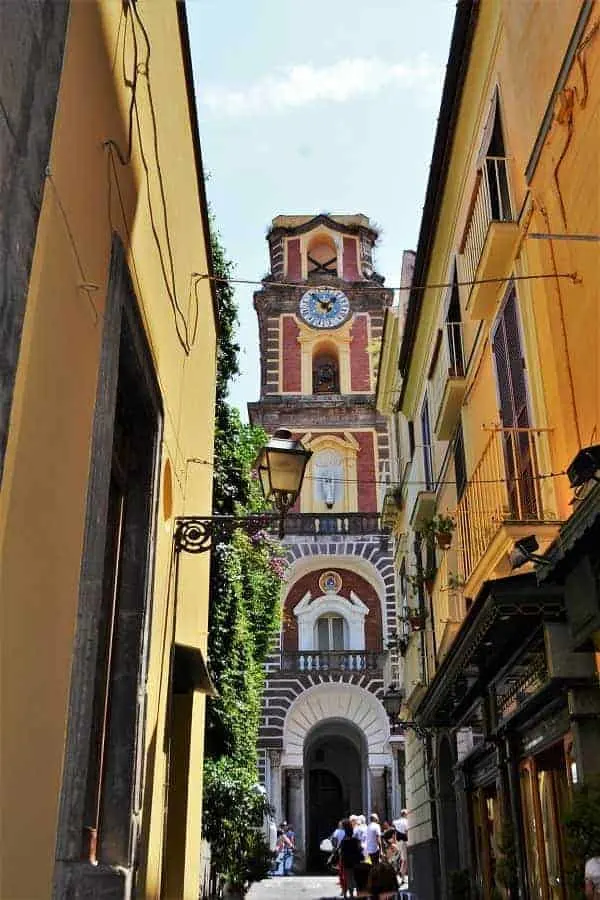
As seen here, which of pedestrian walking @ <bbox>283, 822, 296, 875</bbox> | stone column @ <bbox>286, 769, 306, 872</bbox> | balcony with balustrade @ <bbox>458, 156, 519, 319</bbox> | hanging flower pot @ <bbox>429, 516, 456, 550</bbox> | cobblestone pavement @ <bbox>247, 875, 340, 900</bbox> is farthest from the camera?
stone column @ <bbox>286, 769, 306, 872</bbox>

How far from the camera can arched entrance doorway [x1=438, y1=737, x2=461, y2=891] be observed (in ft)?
47.3

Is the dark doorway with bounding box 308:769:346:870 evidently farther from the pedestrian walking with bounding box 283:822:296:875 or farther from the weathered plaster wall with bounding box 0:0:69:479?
the weathered plaster wall with bounding box 0:0:69:479

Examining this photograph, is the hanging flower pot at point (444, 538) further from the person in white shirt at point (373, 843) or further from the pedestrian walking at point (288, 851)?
the pedestrian walking at point (288, 851)

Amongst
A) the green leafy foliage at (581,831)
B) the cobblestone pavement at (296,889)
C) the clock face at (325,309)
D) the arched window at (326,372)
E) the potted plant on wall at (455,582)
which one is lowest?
the cobblestone pavement at (296,889)

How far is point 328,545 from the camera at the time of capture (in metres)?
33.7

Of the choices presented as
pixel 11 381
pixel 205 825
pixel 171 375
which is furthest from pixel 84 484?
pixel 205 825

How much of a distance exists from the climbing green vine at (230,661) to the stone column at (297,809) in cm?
1563

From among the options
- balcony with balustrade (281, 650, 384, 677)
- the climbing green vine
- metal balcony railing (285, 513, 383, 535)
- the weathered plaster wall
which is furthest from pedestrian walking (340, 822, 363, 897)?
metal balcony railing (285, 513, 383, 535)

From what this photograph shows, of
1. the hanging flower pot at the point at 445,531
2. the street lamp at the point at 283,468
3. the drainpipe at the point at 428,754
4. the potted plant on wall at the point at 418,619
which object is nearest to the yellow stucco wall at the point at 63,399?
the street lamp at the point at 283,468

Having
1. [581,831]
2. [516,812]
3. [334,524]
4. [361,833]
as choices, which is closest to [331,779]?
[334,524]

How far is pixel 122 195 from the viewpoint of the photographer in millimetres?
4773

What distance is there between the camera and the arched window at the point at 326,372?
3644 cm

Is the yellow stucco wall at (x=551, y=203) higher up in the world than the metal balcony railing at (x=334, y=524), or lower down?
lower down

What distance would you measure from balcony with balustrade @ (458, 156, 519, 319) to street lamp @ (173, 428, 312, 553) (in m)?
2.61
